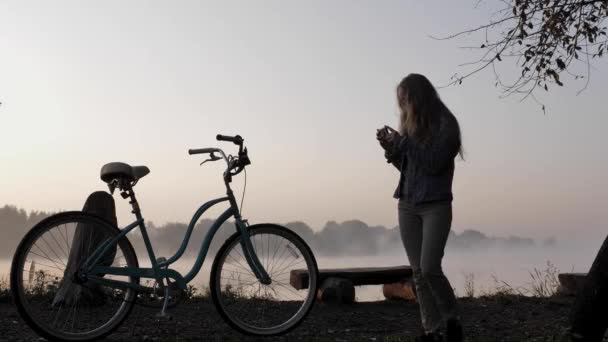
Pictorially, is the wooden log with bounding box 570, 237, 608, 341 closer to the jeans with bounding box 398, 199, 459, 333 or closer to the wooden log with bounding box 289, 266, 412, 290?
the jeans with bounding box 398, 199, 459, 333

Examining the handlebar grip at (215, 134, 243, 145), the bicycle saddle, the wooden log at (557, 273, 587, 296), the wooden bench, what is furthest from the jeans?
the wooden log at (557, 273, 587, 296)

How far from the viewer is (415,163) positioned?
5508 millimetres

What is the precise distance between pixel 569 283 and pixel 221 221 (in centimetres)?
644

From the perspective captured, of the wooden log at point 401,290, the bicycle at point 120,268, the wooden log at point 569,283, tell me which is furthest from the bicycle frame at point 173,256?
the wooden log at point 569,283

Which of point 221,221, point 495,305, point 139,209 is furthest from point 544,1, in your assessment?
point 139,209

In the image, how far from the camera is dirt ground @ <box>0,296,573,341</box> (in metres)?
6.98

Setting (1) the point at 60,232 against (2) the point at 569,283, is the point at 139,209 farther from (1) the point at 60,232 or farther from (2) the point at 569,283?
(2) the point at 569,283

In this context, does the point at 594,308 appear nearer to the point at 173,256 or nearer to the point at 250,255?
the point at 250,255

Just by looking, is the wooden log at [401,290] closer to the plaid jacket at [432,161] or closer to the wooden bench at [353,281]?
the wooden bench at [353,281]

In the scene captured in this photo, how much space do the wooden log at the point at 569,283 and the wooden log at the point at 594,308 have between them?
169 inches

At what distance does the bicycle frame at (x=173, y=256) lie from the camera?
600 cm

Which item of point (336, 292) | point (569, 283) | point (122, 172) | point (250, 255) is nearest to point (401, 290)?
point (336, 292)

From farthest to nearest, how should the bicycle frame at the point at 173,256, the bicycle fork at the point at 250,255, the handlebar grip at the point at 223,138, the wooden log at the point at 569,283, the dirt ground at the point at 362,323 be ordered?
1. the wooden log at the point at 569,283
2. the dirt ground at the point at 362,323
3. the bicycle fork at the point at 250,255
4. the handlebar grip at the point at 223,138
5. the bicycle frame at the point at 173,256

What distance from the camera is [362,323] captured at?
8023mm
